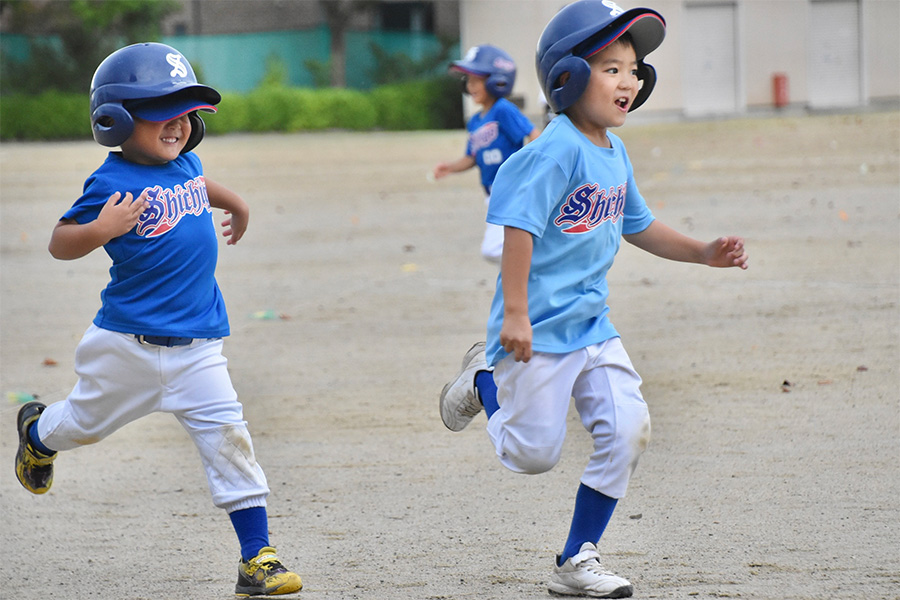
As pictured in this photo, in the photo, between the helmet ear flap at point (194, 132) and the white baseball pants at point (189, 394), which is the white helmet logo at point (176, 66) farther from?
the white baseball pants at point (189, 394)

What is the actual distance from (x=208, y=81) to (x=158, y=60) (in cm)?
2913

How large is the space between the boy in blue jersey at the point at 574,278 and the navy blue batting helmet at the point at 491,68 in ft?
13.6

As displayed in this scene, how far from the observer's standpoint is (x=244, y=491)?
341 cm

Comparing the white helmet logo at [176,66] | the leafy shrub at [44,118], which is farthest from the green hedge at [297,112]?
the white helmet logo at [176,66]

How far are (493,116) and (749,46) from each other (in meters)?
23.1

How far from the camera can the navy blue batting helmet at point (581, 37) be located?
3.20 m

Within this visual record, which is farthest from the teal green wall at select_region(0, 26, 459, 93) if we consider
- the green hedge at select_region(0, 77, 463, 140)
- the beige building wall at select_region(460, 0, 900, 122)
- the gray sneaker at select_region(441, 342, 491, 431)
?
the gray sneaker at select_region(441, 342, 491, 431)

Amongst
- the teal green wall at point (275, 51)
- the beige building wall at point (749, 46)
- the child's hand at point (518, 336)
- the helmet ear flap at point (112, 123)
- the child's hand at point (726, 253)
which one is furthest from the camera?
the teal green wall at point (275, 51)

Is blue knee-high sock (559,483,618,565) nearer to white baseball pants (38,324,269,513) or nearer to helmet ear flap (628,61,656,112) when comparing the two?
white baseball pants (38,324,269,513)

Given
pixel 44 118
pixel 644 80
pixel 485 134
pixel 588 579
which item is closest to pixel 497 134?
pixel 485 134

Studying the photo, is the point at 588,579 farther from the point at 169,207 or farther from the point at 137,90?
the point at 137,90

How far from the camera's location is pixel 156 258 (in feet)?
11.2

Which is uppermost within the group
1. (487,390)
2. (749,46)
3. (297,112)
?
(749,46)

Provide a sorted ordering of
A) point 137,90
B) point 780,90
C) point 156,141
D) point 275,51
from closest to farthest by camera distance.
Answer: point 137,90 → point 156,141 → point 780,90 → point 275,51
